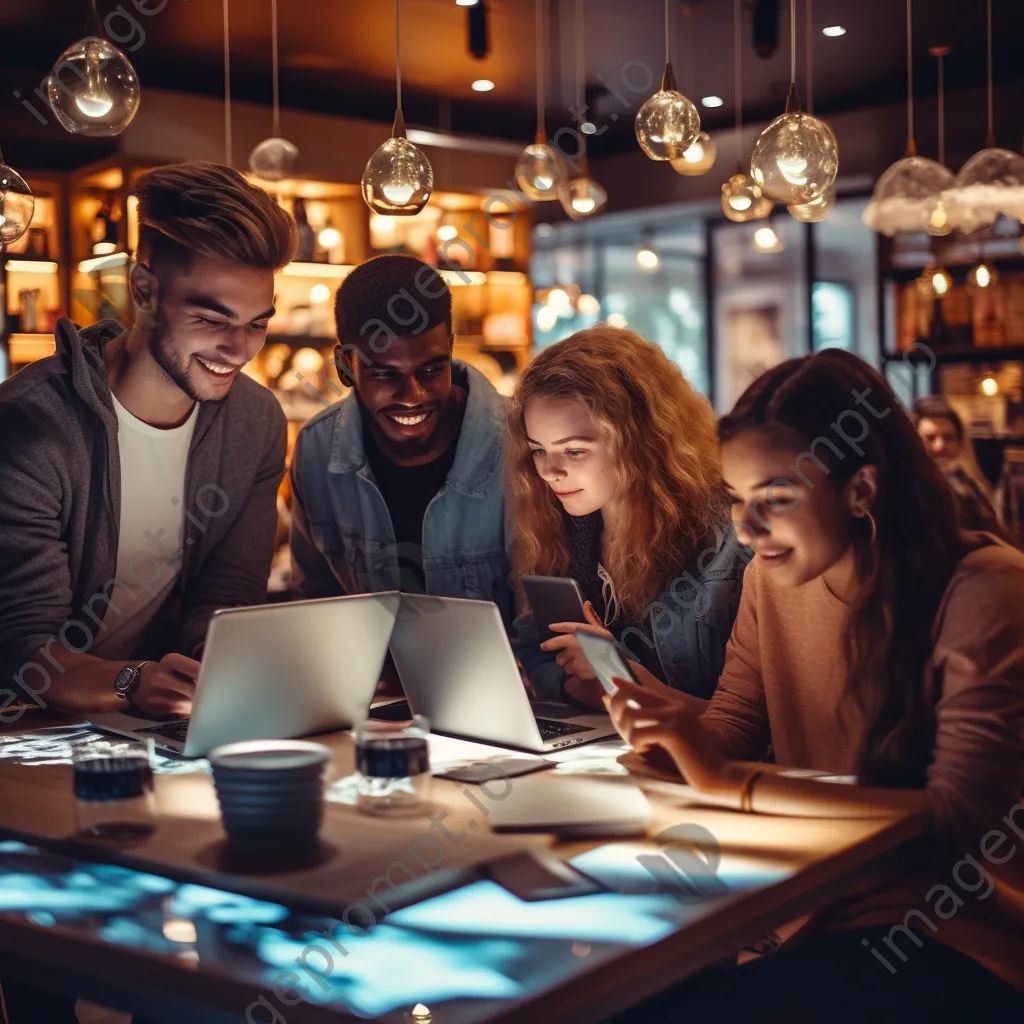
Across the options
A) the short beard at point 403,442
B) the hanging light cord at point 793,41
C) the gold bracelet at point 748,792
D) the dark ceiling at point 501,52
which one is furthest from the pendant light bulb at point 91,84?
the dark ceiling at point 501,52

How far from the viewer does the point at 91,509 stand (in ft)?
9.36

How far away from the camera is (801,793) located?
1757 millimetres

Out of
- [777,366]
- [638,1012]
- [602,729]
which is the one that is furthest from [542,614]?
[638,1012]

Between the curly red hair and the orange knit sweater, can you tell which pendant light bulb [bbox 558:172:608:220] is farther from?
the orange knit sweater

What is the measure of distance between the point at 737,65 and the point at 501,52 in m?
1.33

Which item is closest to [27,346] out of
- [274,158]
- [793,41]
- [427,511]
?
[274,158]

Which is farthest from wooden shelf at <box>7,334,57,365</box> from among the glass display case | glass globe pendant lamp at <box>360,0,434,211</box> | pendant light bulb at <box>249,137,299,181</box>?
glass globe pendant lamp at <box>360,0,434,211</box>

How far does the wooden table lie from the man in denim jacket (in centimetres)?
127

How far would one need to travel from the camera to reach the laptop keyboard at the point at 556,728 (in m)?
2.29

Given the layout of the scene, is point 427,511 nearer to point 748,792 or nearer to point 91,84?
point 91,84

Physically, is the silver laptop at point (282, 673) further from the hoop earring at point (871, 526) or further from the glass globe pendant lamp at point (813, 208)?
the glass globe pendant lamp at point (813, 208)

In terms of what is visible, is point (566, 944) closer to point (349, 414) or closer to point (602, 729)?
point (602, 729)

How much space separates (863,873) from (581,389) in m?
1.28

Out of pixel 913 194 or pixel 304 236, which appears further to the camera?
pixel 304 236
